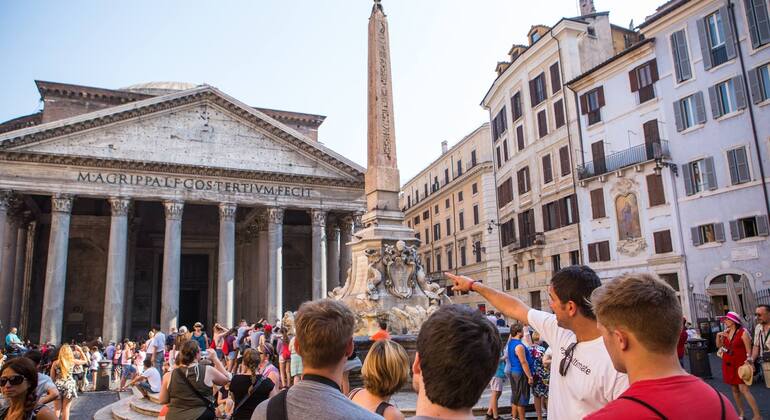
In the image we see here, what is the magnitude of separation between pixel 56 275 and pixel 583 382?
2405 centimetres

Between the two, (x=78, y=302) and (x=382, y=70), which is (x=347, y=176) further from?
(x=382, y=70)

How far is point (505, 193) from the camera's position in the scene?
1118 inches

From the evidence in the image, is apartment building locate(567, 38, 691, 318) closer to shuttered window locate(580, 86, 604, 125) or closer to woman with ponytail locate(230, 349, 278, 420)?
shuttered window locate(580, 86, 604, 125)

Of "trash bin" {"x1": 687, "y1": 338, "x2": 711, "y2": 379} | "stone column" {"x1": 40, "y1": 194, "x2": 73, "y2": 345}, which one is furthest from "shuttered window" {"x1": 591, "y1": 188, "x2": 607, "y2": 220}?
"stone column" {"x1": 40, "y1": 194, "x2": 73, "y2": 345}

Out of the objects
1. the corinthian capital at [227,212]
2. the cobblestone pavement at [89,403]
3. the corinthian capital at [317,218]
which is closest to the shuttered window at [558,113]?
the corinthian capital at [317,218]

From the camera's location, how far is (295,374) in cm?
771

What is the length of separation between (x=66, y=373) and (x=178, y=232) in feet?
54.8

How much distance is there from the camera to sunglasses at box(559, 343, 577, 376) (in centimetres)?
241

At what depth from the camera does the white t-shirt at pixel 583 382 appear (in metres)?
2.20

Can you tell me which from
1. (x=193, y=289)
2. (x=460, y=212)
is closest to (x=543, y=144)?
(x=460, y=212)

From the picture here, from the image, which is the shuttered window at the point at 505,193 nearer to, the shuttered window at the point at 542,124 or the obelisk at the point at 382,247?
the shuttered window at the point at 542,124

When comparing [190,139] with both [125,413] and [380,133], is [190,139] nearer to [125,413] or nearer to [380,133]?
[125,413]

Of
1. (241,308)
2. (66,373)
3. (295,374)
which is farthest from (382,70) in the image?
(241,308)

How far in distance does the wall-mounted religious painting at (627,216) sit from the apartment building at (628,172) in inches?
1.3
